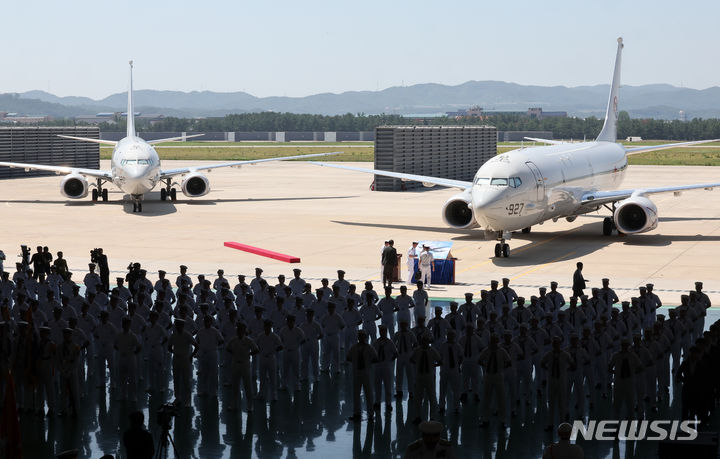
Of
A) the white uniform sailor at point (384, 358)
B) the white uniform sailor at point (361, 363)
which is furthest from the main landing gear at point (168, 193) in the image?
the white uniform sailor at point (361, 363)

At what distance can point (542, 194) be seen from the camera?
33.0m

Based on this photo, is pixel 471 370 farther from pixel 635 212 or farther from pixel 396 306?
pixel 635 212

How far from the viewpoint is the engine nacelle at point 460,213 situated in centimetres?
3494

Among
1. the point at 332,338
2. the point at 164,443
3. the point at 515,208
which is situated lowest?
the point at 164,443

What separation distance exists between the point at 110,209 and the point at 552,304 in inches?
Answer: 1257

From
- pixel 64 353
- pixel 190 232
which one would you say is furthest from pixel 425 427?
pixel 190 232

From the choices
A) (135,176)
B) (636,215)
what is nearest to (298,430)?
(636,215)

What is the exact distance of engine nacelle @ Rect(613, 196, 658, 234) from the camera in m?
34.0

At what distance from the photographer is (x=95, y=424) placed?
15.2m

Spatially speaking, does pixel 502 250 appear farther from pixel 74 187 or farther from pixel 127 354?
pixel 74 187

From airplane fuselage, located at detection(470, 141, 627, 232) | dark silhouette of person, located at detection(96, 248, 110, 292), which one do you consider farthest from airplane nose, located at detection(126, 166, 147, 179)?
dark silhouette of person, located at detection(96, 248, 110, 292)

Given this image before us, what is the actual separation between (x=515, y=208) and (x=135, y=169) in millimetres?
20439

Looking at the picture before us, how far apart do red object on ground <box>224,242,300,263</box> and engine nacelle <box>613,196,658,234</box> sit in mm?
12137

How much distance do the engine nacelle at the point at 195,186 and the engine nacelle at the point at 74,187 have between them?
5.03 meters
